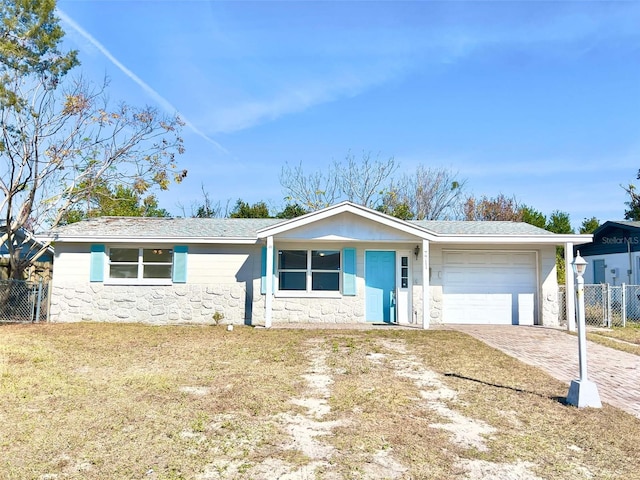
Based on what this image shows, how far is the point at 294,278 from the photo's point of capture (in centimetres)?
1367

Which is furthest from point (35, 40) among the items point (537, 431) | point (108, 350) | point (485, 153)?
point (485, 153)

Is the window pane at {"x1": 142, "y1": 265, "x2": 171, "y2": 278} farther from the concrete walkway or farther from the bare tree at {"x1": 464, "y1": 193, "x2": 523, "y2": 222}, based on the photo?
the bare tree at {"x1": 464, "y1": 193, "x2": 523, "y2": 222}

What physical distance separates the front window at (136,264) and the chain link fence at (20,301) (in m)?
2.20

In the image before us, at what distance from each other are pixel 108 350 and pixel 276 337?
3806 millimetres

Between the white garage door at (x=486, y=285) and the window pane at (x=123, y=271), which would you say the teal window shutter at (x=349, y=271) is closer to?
the white garage door at (x=486, y=285)

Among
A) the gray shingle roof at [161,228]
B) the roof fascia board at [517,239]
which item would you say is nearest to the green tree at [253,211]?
the gray shingle roof at [161,228]

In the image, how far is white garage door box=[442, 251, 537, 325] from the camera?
13.9 metres

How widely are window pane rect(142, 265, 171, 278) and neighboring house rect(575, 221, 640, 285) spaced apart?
1956cm

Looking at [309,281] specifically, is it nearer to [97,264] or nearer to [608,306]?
[97,264]

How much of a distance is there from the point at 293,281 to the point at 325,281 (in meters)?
1.03

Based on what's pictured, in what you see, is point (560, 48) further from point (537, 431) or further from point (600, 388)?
point (537, 431)

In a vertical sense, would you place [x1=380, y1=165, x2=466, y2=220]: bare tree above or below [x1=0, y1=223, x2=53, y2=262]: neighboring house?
above

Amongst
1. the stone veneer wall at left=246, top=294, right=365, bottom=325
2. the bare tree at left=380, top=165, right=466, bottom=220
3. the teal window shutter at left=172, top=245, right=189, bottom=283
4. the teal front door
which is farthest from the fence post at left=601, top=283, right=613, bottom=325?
the bare tree at left=380, top=165, right=466, bottom=220

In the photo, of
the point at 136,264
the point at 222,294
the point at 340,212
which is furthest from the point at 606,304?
the point at 136,264
